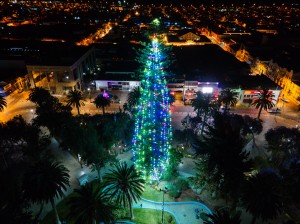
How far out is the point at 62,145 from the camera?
38438 mm

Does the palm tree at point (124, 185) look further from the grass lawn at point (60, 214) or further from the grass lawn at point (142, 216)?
the grass lawn at point (60, 214)

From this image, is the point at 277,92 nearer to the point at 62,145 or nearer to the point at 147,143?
the point at 147,143

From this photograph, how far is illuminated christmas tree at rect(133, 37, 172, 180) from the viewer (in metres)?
24.2

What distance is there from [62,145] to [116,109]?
20.7m

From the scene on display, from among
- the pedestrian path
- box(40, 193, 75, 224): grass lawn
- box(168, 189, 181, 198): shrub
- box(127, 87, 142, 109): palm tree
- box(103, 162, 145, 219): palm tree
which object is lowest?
box(40, 193, 75, 224): grass lawn

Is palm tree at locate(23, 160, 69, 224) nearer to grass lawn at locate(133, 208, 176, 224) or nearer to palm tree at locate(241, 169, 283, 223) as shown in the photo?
grass lawn at locate(133, 208, 176, 224)

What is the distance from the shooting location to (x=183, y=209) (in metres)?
29.6

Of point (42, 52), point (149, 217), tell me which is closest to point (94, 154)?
point (149, 217)

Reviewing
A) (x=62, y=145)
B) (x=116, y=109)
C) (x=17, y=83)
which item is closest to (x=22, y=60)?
(x=17, y=83)

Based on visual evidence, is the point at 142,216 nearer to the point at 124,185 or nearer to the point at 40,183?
the point at 124,185

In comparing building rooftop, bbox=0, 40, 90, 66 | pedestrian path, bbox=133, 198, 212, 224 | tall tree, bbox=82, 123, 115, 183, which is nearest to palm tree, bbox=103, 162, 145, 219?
pedestrian path, bbox=133, 198, 212, 224

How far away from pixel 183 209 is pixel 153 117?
1318cm

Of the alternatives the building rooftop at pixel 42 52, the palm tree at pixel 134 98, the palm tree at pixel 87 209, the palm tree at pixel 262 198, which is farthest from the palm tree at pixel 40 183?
the building rooftop at pixel 42 52

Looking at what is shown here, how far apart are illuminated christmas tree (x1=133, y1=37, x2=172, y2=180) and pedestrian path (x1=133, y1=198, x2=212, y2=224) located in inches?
152
